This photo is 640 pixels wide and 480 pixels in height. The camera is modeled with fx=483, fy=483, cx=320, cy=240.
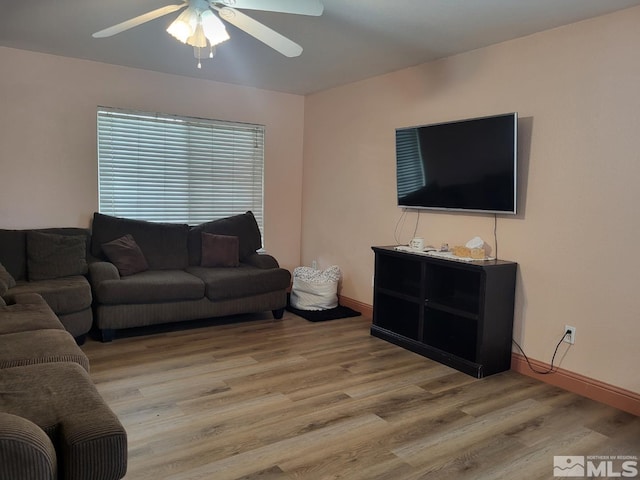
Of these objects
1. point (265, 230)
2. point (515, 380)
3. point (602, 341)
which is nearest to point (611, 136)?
point (602, 341)

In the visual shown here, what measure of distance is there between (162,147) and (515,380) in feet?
12.4

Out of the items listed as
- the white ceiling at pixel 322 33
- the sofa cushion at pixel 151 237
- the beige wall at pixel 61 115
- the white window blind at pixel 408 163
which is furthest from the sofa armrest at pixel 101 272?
the white window blind at pixel 408 163

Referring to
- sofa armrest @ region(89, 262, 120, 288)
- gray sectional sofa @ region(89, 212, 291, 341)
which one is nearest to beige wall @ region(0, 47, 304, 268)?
gray sectional sofa @ region(89, 212, 291, 341)

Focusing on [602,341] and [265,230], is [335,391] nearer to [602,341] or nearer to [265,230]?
[602,341]

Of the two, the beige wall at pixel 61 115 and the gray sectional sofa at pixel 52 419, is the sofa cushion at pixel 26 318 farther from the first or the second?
the beige wall at pixel 61 115

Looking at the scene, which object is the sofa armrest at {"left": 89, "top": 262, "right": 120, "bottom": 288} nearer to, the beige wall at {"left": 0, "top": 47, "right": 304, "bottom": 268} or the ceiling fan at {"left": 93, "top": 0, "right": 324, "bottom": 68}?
the beige wall at {"left": 0, "top": 47, "right": 304, "bottom": 268}

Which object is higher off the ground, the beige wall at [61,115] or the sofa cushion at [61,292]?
the beige wall at [61,115]

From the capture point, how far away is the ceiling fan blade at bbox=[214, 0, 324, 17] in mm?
2346

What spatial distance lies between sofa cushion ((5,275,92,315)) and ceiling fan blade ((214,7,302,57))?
222 cm

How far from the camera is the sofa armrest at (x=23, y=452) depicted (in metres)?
1.21

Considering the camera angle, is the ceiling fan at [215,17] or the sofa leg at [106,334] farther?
the sofa leg at [106,334]

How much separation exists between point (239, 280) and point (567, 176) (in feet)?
8.88

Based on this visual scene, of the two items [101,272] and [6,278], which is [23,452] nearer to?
[6,278]

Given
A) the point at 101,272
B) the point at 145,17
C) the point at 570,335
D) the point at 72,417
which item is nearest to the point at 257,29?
the point at 145,17
